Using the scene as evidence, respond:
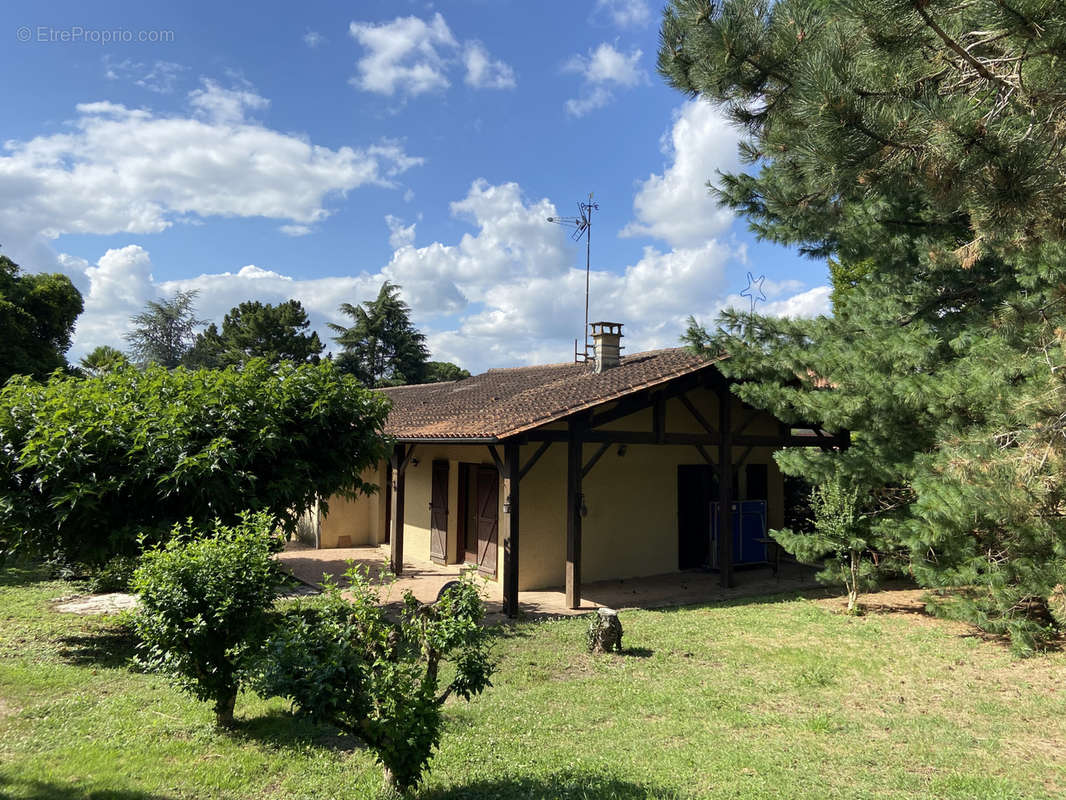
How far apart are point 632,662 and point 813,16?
6523 millimetres

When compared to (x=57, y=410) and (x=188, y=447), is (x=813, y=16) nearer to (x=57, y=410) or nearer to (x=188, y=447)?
(x=188, y=447)

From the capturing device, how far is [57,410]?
7.27 metres

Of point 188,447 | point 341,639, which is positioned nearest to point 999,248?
point 341,639

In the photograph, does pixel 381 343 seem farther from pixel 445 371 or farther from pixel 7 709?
pixel 7 709

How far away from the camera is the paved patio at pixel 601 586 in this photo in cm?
999

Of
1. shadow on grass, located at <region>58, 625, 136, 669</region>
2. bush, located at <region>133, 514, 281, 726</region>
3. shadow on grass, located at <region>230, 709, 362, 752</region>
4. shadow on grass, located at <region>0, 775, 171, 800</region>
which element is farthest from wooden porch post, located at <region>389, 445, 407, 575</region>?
shadow on grass, located at <region>0, 775, 171, 800</region>

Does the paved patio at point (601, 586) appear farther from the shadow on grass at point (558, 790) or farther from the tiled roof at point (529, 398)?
the shadow on grass at point (558, 790)

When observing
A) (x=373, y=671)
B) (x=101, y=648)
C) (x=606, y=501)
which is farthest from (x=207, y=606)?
(x=606, y=501)

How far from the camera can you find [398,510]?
11828 millimetres

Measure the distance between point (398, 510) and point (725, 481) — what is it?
572 centimetres

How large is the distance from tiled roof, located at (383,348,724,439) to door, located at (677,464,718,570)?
243 centimetres

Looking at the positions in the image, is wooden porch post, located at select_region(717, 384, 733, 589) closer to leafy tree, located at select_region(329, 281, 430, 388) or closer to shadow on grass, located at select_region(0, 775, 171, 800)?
shadow on grass, located at select_region(0, 775, 171, 800)

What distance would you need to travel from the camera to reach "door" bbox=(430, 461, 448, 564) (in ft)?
42.4

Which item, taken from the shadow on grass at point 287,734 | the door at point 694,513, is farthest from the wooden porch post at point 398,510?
the shadow on grass at point 287,734
